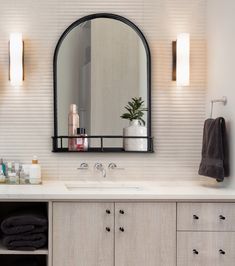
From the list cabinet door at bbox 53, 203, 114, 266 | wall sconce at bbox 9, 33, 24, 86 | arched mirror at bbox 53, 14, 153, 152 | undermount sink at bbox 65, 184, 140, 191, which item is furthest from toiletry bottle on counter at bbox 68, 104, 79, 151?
cabinet door at bbox 53, 203, 114, 266

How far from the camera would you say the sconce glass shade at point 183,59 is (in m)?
2.99

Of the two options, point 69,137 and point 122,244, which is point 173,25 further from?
point 122,244

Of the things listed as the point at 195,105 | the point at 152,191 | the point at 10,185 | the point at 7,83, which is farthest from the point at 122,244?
the point at 7,83

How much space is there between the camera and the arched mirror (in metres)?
3.04

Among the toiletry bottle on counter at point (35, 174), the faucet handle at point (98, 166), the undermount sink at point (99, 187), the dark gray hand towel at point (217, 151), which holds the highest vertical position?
the dark gray hand towel at point (217, 151)

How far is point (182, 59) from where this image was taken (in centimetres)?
299

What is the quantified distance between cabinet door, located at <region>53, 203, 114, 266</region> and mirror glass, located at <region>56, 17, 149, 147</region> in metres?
0.63

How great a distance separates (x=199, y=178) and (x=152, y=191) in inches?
21.7

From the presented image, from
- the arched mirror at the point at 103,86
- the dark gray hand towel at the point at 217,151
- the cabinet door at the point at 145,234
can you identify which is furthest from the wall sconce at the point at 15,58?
the dark gray hand towel at the point at 217,151

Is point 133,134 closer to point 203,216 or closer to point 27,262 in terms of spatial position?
point 203,216

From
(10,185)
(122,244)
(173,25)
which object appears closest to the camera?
(122,244)

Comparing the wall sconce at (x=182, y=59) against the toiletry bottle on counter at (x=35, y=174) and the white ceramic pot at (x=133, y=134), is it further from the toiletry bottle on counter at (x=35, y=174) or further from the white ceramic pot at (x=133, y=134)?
the toiletry bottle on counter at (x=35, y=174)

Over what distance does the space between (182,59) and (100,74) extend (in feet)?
1.77

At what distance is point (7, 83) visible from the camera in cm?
304
